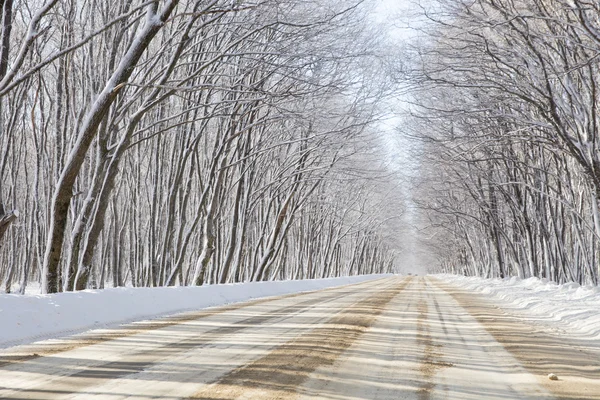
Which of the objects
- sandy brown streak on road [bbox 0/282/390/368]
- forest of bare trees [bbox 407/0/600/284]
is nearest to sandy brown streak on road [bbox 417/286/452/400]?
sandy brown streak on road [bbox 0/282/390/368]

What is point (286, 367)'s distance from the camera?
4.84 meters

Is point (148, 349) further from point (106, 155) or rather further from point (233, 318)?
point (106, 155)

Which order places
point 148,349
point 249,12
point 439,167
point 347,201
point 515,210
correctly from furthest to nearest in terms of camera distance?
1. point 347,201
2. point 439,167
3. point 515,210
4. point 249,12
5. point 148,349

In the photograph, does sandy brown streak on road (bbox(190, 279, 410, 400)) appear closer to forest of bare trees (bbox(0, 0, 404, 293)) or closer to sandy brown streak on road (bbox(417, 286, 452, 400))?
sandy brown streak on road (bbox(417, 286, 452, 400))

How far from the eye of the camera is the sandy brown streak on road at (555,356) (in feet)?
14.5

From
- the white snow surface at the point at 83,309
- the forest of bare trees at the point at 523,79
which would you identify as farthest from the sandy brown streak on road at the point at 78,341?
the forest of bare trees at the point at 523,79

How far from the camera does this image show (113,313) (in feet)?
27.8

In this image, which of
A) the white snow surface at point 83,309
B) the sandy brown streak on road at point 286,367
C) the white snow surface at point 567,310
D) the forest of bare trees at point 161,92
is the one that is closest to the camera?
the sandy brown streak on road at point 286,367

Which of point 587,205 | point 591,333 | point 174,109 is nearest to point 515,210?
point 587,205

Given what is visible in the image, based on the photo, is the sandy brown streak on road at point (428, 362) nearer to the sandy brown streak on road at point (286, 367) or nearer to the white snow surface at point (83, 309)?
the sandy brown streak on road at point (286, 367)

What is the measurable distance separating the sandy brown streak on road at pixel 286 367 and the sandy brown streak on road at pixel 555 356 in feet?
6.32

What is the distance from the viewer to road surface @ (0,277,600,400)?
13.0ft

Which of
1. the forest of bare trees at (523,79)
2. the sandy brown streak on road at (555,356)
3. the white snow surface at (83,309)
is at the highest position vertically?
the forest of bare trees at (523,79)

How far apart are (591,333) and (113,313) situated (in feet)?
23.9
